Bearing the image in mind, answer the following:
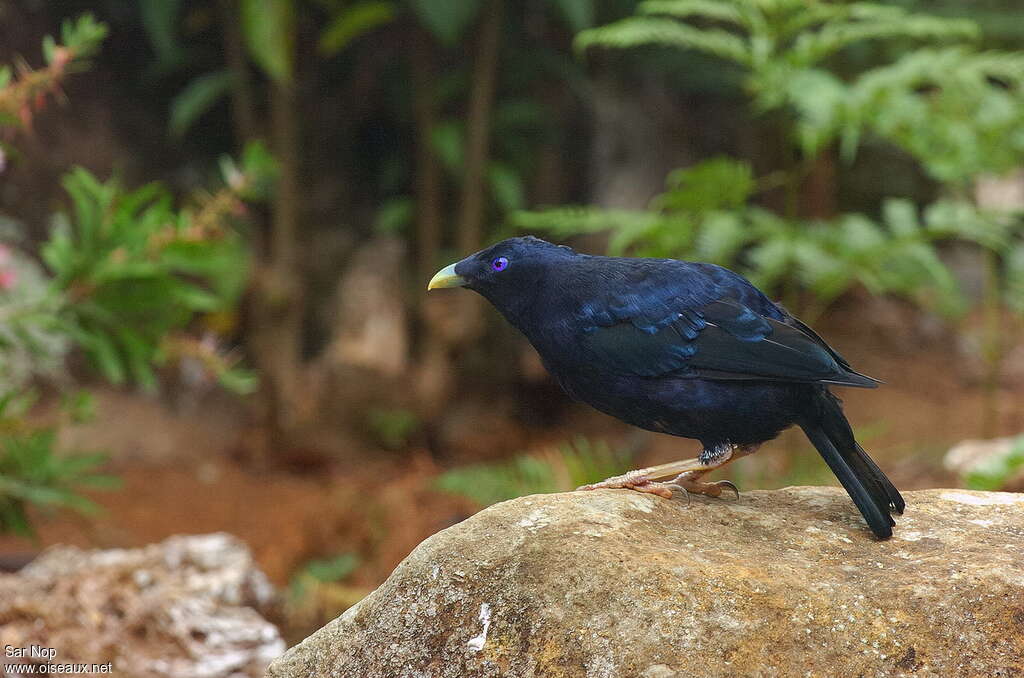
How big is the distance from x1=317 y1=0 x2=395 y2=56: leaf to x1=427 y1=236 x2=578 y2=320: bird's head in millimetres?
3982

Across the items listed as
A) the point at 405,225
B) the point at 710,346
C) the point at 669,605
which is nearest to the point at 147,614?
the point at 669,605

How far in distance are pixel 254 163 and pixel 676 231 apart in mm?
1888

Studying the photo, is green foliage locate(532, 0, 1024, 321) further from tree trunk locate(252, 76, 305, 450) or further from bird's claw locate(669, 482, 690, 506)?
tree trunk locate(252, 76, 305, 450)

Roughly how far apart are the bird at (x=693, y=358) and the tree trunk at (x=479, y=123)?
14.0 ft

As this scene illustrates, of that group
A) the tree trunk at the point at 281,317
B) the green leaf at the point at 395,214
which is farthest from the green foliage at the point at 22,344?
the green leaf at the point at 395,214

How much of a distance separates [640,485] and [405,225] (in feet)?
16.7

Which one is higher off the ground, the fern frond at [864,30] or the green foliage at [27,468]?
the fern frond at [864,30]

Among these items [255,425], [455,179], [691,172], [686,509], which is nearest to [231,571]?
[686,509]

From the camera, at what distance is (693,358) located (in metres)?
2.70

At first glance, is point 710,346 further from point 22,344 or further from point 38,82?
point 22,344

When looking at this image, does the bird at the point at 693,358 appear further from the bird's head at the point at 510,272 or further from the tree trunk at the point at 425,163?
the tree trunk at the point at 425,163

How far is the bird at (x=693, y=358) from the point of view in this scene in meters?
2.68

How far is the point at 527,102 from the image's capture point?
7.23m

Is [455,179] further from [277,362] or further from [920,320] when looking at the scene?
[920,320]
